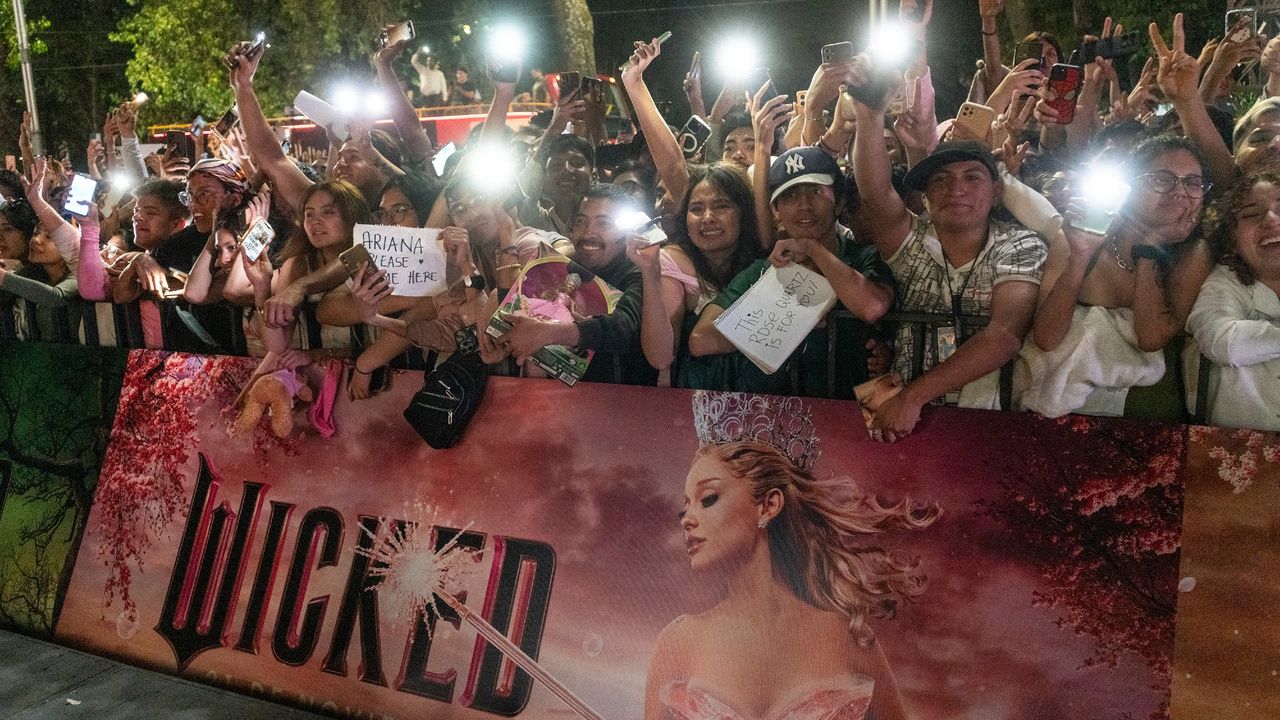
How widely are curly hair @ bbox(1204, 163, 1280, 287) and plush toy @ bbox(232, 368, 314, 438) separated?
3451mm

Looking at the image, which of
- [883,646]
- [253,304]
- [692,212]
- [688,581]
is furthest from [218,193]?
[883,646]

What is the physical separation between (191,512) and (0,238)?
2407 mm

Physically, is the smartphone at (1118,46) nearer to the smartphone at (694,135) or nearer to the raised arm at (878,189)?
the raised arm at (878,189)

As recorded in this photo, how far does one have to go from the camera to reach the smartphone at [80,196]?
17.6 ft

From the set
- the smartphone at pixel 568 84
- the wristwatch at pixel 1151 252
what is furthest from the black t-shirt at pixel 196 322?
the wristwatch at pixel 1151 252

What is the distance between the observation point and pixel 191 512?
4828 mm

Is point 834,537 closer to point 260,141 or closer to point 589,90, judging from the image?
point 260,141

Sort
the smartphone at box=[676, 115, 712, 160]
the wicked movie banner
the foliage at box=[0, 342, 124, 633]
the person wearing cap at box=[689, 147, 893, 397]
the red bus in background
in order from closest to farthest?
the wicked movie banner → the person wearing cap at box=[689, 147, 893, 397] → the foliage at box=[0, 342, 124, 633] → the smartphone at box=[676, 115, 712, 160] → the red bus in background

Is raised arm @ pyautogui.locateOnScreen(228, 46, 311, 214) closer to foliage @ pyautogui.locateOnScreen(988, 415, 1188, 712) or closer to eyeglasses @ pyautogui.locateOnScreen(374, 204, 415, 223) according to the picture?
eyeglasses @ pyautogui.locateOnScreen(374, 204, 415, 223)

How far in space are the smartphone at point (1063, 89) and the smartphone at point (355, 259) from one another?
265cm

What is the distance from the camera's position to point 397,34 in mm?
5160

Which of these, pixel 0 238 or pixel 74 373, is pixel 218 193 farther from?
pixel 0 238

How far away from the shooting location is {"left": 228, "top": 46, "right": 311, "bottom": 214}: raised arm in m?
4.79

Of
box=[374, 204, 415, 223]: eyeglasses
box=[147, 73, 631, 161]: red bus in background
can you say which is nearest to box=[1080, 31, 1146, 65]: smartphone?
box=[374, 204, 415, 223]: eyeglasses
